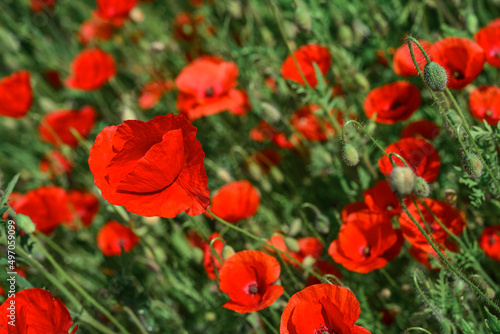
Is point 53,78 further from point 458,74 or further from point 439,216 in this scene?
point 439,216

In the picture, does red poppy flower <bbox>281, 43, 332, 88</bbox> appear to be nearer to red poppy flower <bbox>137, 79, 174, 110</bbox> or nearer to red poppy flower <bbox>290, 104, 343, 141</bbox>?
red poppy flower <bbox>290, 104, 343, 141</bbox>

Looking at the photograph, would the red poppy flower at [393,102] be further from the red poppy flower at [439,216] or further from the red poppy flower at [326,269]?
the red poppy flower at [326,269]

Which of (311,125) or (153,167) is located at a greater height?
(153,167)

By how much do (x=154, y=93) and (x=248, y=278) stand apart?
1.61 metres

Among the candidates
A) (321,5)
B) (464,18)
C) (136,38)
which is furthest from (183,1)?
(464,18)

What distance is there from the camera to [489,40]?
156 cm

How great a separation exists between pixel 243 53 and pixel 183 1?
1.57 m

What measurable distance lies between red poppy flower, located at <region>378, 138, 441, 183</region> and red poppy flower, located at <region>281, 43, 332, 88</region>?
0.58 metres

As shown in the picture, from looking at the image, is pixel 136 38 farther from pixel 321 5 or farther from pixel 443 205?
pixel 443 205

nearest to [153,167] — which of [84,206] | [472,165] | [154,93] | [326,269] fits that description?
[326,269]

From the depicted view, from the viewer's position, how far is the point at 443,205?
1.34 m

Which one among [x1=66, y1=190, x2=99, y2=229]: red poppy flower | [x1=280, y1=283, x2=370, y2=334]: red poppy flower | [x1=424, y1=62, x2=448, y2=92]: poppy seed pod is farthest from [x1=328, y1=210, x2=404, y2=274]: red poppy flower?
[x1=66, y1=190, x2=99, y2=229]: red poppy flower

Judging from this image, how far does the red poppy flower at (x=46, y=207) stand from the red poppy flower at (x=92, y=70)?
0.71 meters

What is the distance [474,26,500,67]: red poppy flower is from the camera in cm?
153
